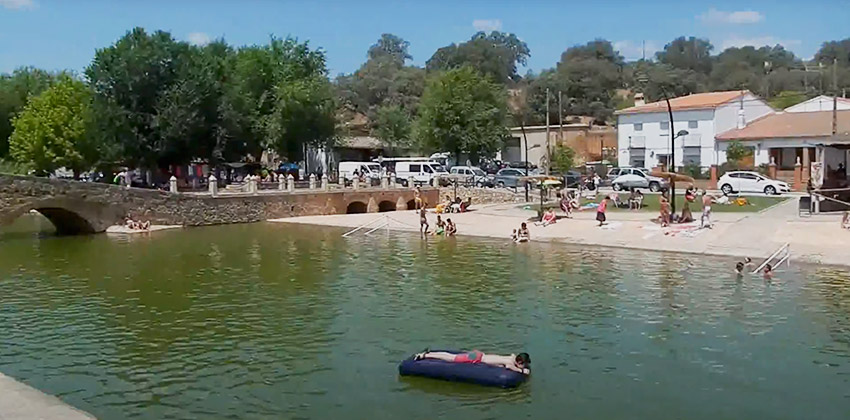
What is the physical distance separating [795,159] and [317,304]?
178ft

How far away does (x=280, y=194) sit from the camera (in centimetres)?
5566

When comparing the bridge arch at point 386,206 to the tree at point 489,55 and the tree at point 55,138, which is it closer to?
the tree at point 55,138

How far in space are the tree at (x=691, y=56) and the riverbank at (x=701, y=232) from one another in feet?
442

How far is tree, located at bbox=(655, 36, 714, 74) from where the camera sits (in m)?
179

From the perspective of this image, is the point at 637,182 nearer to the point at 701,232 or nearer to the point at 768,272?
the point at 701,232

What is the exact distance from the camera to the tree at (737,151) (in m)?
71.9

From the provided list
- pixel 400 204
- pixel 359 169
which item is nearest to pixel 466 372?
pixel 400 204

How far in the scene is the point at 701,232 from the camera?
38.4m

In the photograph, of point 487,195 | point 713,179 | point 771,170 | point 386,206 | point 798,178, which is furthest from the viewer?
point 771,170

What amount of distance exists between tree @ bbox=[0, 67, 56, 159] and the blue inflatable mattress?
2728 inches

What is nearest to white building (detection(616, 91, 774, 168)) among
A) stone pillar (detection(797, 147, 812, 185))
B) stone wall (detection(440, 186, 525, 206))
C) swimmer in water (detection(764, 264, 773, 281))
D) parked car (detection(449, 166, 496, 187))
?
stone pillar (detection(797, 147, 812, 185))

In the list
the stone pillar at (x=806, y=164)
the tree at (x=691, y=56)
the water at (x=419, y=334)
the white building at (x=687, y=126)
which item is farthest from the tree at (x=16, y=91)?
the tree at (x=691, y=56)

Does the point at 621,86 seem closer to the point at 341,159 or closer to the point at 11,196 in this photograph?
the point at 341,159

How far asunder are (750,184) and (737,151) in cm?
1251
